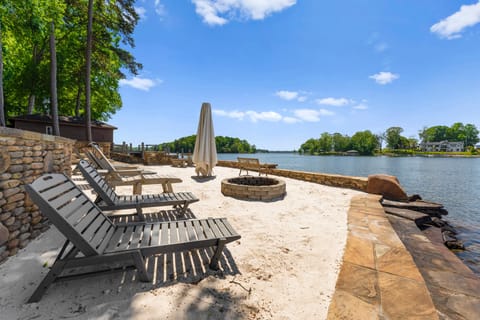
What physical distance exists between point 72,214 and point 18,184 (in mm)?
1353

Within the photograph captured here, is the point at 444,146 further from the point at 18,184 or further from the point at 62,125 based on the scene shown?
the point at 62,125

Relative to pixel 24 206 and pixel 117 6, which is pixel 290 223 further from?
pixel 117 6

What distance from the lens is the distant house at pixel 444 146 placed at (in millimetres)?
79500

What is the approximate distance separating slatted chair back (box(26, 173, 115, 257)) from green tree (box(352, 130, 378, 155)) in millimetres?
89207

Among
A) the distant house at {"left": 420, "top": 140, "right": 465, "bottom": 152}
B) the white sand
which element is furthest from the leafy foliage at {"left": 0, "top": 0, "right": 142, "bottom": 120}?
the distant house at {"left": 420, "top": 140, "right": 465, "bottom": 152}

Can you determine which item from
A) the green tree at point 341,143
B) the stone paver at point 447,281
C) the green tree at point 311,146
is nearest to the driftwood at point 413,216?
the stone paver at point 447,281

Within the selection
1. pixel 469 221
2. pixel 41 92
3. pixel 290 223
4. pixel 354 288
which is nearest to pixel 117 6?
pixel 41 92

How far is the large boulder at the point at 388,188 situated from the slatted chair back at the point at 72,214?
6.59 meters

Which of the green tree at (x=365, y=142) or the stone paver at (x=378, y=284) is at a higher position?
the green tree at (x=365, y=142)

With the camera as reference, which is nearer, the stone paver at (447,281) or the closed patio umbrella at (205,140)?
the stone paver at (447,281)

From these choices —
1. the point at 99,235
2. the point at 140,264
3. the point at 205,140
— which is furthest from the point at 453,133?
the point at 99,235

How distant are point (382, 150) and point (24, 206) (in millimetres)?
99996

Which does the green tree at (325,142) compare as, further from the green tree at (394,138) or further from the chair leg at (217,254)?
the chair leg at (217,254)

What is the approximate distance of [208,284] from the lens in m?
1.75
